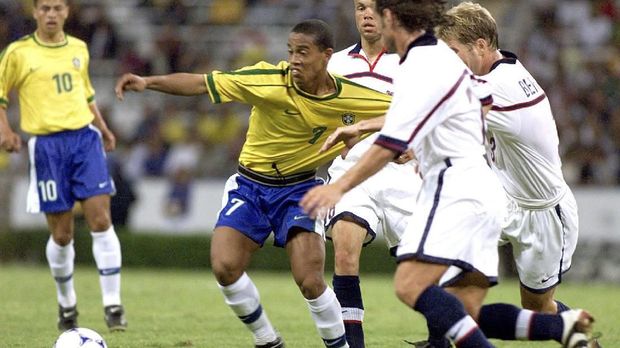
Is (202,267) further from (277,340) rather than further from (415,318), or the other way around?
(277,340)

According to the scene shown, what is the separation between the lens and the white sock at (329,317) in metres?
7.70

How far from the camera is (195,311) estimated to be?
1183cm

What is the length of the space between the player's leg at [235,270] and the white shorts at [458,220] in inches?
65.7

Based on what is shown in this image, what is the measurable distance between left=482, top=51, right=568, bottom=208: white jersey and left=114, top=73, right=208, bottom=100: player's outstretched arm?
1852 mm

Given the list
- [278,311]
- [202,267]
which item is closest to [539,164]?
[278,311]

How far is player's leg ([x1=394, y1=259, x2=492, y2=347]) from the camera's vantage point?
6191 millimetres

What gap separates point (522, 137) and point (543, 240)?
2.56 ft

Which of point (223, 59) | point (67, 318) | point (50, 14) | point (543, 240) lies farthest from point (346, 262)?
point (223, 59)

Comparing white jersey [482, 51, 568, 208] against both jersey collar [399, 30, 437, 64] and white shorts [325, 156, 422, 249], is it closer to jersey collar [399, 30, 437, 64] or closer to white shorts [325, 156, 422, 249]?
white shorts [325, 156, 422, 249]

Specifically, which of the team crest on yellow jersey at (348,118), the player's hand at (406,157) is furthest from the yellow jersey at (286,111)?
the player's hand at (406,157)

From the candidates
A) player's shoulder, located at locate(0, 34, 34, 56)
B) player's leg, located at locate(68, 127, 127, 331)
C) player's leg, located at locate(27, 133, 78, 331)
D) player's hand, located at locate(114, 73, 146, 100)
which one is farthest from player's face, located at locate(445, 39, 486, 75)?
player's shoulder, located at locate(0, 34, 34, 56)

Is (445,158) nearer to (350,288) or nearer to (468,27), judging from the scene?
(468,27)

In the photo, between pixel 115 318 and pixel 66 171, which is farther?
pixel 66 171

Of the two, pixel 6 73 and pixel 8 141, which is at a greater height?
pixel 6 73
